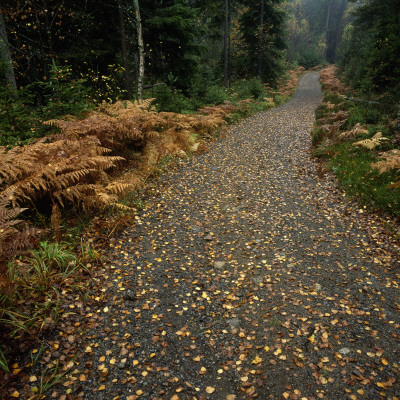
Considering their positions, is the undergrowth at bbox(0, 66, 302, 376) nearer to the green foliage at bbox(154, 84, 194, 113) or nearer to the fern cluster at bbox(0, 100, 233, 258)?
the fern cluster at bbox(0, 100, 233, 258)

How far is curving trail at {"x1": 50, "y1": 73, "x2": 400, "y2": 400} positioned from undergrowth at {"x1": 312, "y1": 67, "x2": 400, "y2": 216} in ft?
1.91

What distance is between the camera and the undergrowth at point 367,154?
560 centimetres

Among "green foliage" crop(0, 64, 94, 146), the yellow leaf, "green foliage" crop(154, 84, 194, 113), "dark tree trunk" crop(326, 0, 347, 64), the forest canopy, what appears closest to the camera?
the yellow leaf

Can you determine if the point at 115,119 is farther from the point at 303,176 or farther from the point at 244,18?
the point at 244,18

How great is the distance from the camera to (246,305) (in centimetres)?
368

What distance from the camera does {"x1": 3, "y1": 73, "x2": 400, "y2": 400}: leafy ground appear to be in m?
2.67

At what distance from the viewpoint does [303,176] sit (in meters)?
7.69

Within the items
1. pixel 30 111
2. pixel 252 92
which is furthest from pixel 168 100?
pixel 252 92

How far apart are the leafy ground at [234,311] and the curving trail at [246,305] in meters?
0.01

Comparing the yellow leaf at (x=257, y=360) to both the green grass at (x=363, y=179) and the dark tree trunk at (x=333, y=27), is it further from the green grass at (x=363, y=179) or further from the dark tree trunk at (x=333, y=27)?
→ the dark tree trunk at (x=333, y=27)

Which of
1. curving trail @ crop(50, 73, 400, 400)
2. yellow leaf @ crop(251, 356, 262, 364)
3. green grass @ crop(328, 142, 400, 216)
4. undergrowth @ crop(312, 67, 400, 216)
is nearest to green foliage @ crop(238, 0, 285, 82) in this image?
undergrowth @ crop(312, 67, 400, 216)

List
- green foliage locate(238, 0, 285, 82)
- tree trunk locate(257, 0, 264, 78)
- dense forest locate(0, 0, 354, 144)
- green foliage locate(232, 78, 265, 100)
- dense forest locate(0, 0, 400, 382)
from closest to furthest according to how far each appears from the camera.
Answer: dense forest locate(0, 0, 400, 382)
dense forest locate(0, 0, 354, 144)
green foliage locate(232, 78, 265, 100)
tree trunk locate(257, 0, 264, 78)
green foliage locate(238, 0, 285, 82)

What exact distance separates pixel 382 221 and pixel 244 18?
25344 mm

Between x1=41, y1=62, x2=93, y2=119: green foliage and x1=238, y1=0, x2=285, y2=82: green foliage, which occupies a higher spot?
x1=238, y1=0, x2=285, y2=82: green foliage
